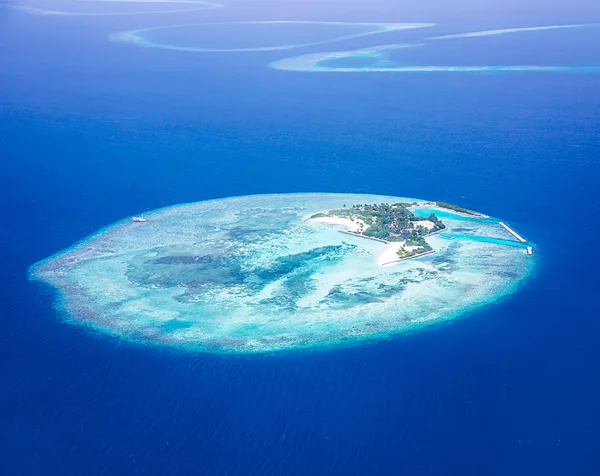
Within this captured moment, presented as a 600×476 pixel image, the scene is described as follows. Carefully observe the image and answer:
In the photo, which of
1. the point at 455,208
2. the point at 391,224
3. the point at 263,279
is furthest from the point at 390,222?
the point at 263,279

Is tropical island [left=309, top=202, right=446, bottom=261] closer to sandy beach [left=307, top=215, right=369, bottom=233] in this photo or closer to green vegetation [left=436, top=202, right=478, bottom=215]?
sandy beach [left=307, top=215, right=369, bottom=233]

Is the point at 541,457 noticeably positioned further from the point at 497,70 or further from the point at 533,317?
the point at 497,70

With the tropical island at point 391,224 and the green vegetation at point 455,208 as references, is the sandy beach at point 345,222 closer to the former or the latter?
the tropical island at point 391,224

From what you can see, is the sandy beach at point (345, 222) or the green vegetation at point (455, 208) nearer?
the sandy beach at point (345, 222)

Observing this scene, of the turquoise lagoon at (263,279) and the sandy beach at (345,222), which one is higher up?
the sandy beach at (345,222)

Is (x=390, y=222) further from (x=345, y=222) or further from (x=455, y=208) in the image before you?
(x=455, y=208)

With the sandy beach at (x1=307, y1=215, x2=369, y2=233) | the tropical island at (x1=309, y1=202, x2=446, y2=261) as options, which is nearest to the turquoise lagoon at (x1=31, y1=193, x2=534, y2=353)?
the sandy beach at (x1=307, y1=215, x2=369, y2=233)

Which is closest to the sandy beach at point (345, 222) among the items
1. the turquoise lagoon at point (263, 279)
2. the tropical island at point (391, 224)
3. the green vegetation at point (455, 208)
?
the tropical island at point (391, 224)
